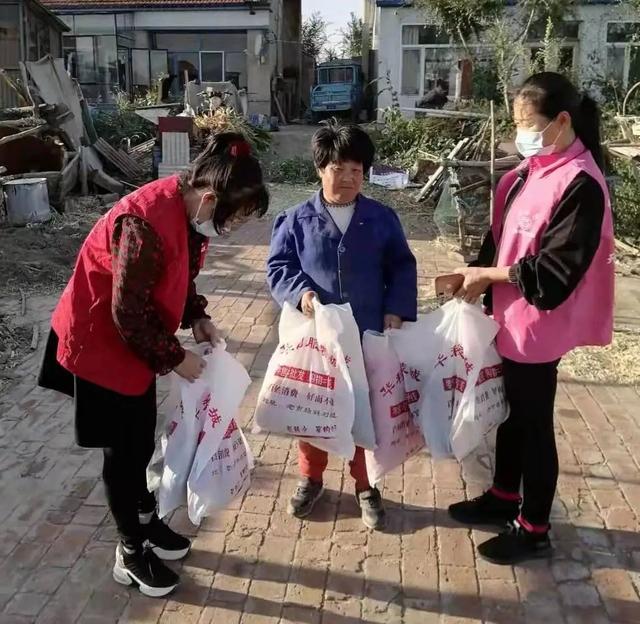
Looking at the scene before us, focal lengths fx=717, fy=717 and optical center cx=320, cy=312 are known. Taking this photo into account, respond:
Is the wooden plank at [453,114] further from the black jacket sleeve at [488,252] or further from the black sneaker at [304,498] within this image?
the black sneaker at [304,498]

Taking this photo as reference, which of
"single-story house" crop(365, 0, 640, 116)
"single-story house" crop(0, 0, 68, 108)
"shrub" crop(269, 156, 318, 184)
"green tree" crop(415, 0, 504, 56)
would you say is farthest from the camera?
"single-story house" crop(365, 0, 640, 116)

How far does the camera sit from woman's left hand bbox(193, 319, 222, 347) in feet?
7.79

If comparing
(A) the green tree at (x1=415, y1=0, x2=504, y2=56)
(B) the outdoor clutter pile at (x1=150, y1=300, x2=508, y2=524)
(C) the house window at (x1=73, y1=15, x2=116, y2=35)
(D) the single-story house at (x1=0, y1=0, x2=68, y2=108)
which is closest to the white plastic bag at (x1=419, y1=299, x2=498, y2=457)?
(B) the outdoor clutter pile at (x1=150, y1=300, x2=508, y2=524)

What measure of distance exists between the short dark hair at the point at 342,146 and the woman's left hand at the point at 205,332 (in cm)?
66

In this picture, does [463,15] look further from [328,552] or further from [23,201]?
[328,552]

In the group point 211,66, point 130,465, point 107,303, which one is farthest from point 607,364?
point 211,66

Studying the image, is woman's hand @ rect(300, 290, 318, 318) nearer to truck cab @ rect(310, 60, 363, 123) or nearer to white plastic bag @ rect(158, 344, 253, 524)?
white plastic bag @ rect(158, 344, 253, 524)

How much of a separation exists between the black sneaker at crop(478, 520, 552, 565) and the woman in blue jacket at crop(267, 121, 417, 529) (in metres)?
0.86

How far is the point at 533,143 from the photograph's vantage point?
220 centimetres

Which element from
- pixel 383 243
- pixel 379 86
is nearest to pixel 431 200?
pixel 383 243

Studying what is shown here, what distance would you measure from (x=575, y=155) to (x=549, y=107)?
0.16 metres

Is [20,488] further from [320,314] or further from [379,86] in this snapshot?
[379,86]

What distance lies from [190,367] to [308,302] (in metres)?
0.52

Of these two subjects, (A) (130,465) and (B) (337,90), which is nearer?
(A) (130,465)
